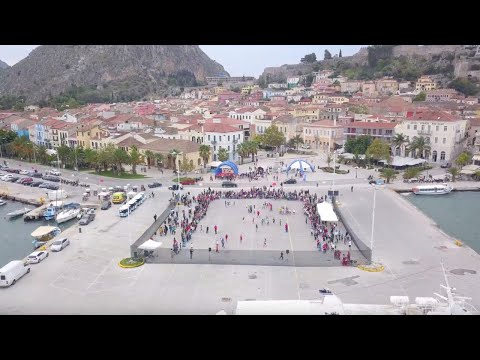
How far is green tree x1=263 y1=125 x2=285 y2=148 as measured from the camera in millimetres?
34500

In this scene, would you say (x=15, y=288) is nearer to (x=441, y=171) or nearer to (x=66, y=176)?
(x=66, y=176)

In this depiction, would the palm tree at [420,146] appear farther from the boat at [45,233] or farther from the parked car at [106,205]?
the boat at [45,233]

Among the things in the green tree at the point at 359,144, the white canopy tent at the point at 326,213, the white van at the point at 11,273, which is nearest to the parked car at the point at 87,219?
the white van at the point at 11,273

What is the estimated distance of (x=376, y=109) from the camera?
45000 mm

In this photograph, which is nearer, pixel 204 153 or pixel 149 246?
pixel 149 246

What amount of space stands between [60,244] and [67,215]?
16.5 ft

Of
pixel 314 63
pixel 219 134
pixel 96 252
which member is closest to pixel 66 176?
pixel 219 134

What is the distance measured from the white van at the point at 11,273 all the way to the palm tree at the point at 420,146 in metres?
24.9

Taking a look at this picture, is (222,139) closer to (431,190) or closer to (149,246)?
(431,190)

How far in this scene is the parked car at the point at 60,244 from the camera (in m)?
14.5

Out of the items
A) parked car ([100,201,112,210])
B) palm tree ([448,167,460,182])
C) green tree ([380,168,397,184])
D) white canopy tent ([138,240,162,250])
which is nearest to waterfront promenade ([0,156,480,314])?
white canopy tent ([138,240,162,250])

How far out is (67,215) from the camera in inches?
760

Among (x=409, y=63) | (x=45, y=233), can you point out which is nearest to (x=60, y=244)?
(x=45, y=233)

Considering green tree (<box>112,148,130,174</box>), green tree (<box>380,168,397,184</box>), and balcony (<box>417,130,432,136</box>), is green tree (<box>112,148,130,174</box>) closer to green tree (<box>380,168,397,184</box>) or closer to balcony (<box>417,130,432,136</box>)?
green tree (<box>380,168,397,184</box>)
